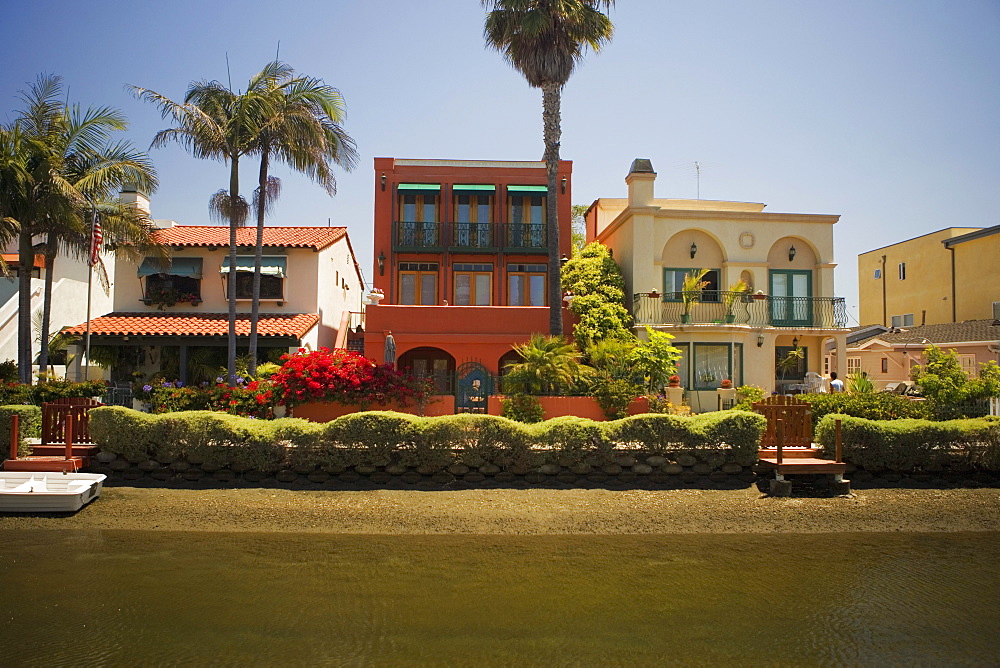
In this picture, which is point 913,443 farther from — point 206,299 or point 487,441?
point 206,299

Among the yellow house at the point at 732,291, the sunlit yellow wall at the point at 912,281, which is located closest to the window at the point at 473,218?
the yellow house at the point at 732,291

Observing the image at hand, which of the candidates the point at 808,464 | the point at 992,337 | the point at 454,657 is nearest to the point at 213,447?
the point at 454,657

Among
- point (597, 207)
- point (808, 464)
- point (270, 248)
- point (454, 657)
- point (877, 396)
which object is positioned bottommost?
point (454, 657)

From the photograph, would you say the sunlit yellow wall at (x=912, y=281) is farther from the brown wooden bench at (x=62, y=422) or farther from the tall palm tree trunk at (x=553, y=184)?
the brown wooden bench at (x=62, y=422)

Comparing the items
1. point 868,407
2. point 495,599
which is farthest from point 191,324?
point 868,407

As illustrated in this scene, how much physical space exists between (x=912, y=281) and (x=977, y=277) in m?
4.71

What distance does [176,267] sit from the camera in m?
23.8

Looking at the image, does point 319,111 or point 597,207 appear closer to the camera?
point 319,111

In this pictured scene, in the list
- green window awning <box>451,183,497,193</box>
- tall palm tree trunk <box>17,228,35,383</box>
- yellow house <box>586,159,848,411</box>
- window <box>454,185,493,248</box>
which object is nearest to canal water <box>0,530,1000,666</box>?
tall palm tree trunk <box>17,228,35,383</box>

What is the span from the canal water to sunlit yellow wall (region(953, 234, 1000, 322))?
2263 centimetres

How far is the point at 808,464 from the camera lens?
13.0 m

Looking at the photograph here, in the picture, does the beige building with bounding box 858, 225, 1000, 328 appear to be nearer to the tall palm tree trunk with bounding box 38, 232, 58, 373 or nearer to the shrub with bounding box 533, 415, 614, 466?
the shrub with bounding box 533, 415, 614, 466

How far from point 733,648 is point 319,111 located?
18303mm

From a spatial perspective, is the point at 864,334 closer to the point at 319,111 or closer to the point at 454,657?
the point at 319,111
